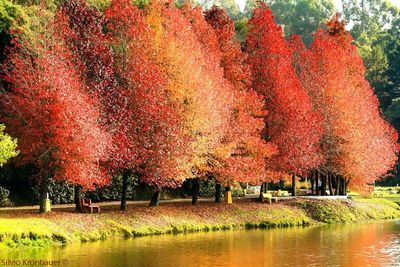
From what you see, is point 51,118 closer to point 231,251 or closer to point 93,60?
point 93,60

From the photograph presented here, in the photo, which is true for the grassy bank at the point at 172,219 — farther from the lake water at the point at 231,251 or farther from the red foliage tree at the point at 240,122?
the red foliage tree at the point at 240,122

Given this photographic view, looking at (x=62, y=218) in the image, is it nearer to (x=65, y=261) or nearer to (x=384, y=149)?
(x=65, y=261)

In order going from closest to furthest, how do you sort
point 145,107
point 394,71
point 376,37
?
point 145,107 < point 394,71 < point 376,37

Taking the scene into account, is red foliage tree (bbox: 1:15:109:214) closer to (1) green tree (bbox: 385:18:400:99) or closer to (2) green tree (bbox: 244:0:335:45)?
(1) green tree (bbox: 385:18:400:99)

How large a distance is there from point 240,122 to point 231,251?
61.0ft

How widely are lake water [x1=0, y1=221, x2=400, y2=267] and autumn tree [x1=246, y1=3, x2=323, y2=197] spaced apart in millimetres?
11530

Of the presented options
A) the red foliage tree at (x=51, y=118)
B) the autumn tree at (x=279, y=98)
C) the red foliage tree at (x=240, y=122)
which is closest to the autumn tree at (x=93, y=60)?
the red foliage tree at (x=51, y=118)

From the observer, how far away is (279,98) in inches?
2355

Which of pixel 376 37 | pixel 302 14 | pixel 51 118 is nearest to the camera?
pixel 51 118

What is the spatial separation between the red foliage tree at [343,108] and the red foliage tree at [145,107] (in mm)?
19901

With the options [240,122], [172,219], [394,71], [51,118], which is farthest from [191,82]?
[394,71]

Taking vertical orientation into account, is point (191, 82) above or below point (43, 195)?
above

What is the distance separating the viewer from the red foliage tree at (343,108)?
65625 millimetres

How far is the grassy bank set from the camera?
38.9 meters
